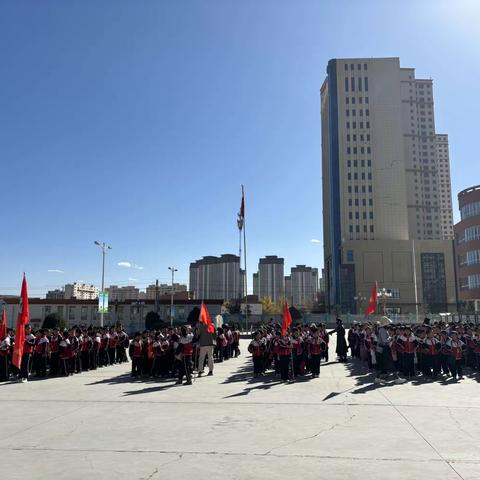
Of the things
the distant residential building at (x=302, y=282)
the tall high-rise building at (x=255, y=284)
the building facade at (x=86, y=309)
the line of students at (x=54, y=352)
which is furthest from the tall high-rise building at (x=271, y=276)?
the line of students at (x=54, y=352)

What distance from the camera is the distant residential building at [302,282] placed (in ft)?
600

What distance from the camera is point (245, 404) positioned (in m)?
10.5

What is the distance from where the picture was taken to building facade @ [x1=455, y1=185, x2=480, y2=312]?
57.4 meters

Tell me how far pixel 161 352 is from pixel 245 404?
549 centimetres

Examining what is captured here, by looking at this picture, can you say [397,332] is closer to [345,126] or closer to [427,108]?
[345,126]

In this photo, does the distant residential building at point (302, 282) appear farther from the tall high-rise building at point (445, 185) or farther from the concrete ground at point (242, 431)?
the concrete ground at point (242, 431)

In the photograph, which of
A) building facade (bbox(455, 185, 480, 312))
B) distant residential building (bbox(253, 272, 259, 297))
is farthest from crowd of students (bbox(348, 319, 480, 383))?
distant residential building (bbox(253, 272, 259, 297))

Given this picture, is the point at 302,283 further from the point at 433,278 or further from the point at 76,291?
the point at 433,278

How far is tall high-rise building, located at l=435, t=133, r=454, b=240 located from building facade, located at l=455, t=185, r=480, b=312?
111 m

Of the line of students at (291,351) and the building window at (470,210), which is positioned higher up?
the building window at (470,210)

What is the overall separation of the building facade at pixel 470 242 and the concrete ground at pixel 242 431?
1972 inches

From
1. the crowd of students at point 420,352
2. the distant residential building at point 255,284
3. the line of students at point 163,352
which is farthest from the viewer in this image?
the distant residential building at point 255,284

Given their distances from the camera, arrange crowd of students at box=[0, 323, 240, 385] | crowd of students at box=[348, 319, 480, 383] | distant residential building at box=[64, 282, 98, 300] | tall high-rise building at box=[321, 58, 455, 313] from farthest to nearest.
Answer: distant residential building at box=[64, 282, 98, 300] < tall high-rise building at box=[321, 58, 455, 313] < crowd of students at box=[0, 323, 240, 385] < crowd of students at box=[348, 319, 480, 383]

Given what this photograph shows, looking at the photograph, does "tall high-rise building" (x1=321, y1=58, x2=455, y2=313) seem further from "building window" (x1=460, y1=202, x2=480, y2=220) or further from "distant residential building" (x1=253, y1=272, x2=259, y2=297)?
"distant residential building" (x1=253, y1=272, x2=259, y2=297)
